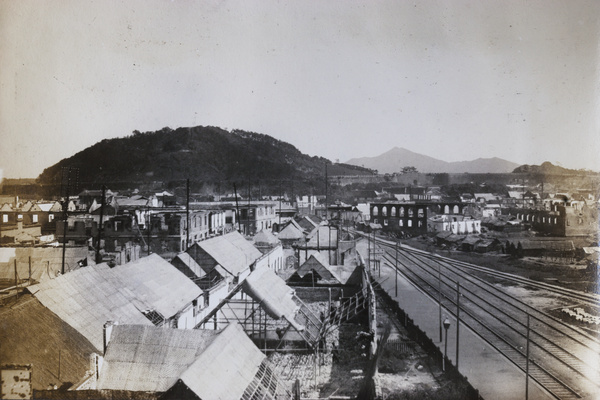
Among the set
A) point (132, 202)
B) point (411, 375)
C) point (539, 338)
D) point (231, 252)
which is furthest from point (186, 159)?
point (411, 375)

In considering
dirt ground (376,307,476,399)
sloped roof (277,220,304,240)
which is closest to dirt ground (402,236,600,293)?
dirt ground (376,307,476,399)

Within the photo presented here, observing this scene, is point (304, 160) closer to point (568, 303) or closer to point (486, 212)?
point (486, 212)

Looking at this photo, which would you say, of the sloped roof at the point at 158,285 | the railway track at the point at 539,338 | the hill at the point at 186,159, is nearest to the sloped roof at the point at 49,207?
the hill at the point at 186,159

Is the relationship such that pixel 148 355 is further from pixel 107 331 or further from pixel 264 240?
pixel 264 240

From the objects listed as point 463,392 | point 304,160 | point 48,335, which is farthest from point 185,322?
point 304,160

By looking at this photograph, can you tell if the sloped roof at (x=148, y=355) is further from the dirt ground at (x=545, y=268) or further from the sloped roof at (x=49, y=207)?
the sloped roof at (x=49, y=207)
